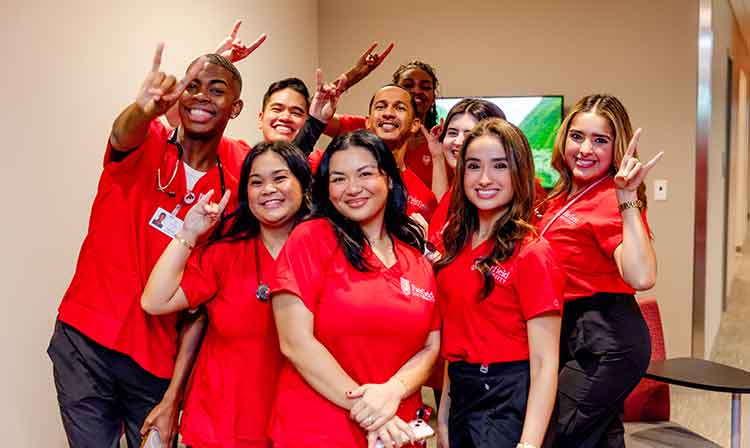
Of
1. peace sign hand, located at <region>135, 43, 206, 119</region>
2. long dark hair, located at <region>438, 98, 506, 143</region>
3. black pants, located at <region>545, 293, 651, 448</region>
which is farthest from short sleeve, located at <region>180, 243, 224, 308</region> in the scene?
black pants, located at <region>545, 293, 651, 448</region>

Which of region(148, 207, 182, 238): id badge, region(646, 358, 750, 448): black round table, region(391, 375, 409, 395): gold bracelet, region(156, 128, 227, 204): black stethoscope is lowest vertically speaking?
region(646, 358, 750, 448): black round table

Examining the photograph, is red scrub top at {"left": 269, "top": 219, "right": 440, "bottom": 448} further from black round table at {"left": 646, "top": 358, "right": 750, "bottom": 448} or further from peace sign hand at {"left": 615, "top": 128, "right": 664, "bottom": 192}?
black round table at {"left": 646, "top": 358, "right": 750, "bottom": 448}

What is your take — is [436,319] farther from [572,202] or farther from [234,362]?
[572,202]

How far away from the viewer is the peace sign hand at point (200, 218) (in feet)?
6.11

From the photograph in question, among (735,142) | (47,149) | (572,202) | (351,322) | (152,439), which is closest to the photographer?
(351,322)

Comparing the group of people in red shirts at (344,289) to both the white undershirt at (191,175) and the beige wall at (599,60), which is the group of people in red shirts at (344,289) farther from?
the beige wall at (599,60)

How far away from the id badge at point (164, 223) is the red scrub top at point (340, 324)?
0.51m

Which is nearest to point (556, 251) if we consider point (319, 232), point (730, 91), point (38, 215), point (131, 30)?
point (319, 232)

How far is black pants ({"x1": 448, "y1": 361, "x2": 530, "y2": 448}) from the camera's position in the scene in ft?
5.77

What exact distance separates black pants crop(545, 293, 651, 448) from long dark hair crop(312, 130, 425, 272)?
1.84ft

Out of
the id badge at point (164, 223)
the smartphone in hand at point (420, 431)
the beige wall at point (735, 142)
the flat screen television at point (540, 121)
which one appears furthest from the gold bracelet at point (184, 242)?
the beige wall at point (735, 142)

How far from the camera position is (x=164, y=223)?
2.08 metres

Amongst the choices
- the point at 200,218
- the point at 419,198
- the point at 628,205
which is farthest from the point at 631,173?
the point at 200,218

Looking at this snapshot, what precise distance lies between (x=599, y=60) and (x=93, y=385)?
3.61 meters
